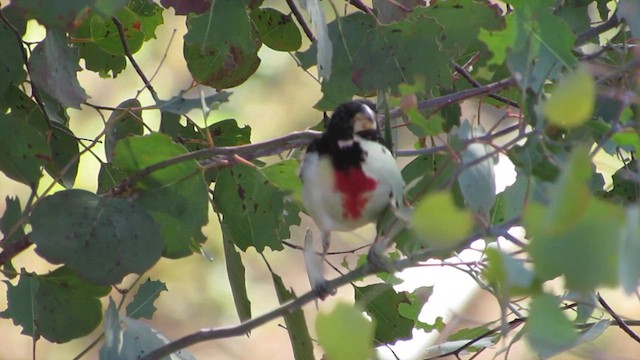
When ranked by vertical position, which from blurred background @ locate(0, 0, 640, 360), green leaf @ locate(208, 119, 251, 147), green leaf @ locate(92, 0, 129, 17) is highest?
blurred background @ locate(0, 0, 640, 360)

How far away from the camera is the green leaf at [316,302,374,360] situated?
0.61 m

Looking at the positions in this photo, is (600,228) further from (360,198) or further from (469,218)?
(360,198)

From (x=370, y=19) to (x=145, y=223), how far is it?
0.36m

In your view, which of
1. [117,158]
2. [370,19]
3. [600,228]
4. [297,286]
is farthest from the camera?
[297,286]

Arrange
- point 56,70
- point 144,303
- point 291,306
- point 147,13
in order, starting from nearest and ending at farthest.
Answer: point 291,306
point 56,70
point 144,303
point 147,13

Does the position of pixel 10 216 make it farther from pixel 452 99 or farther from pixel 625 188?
pixel 625 188

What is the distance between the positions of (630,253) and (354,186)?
45 centimetres

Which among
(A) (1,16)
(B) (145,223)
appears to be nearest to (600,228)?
(B) (145,223)

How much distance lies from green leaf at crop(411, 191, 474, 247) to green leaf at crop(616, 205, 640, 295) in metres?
0.10

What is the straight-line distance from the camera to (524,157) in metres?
0.98

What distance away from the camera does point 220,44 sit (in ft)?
3.89

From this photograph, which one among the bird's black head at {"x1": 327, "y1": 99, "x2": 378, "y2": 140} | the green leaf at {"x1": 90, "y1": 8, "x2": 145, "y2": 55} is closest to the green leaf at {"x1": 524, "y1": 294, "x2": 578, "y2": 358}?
the bird's black head at {"x1": 327, "y1": 99, "x2": 378, "y2": 140}

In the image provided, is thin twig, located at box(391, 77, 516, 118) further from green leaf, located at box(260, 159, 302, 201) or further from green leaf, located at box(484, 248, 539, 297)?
green leaf, located at box(484, 248, 539, 297)

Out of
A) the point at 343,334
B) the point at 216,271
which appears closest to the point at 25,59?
the point at 343,334
